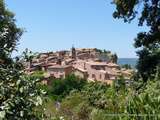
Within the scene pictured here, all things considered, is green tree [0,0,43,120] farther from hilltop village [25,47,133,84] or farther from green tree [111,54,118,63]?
green tree [111,54,118,63]

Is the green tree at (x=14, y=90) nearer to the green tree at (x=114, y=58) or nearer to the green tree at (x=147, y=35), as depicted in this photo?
the green tree at (x=147, y=35)

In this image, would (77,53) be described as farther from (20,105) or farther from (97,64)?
(20,105)

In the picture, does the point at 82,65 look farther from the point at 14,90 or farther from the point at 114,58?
the point at 14,90

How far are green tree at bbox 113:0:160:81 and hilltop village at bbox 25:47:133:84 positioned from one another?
5977 cm

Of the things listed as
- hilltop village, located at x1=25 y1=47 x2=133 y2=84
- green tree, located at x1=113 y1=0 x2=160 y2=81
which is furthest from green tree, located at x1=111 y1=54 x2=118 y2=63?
green tree, located at x1=113 y1=0 x2=160 y2=81

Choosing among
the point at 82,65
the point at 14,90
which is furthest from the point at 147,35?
the point at 82,65

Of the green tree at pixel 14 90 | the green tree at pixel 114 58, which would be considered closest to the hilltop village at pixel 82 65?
the green tree at pixel 114 58

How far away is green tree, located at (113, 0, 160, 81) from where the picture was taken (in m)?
26.1

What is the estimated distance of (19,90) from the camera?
4246 millimetres

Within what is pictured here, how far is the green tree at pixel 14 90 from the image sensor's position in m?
4.11

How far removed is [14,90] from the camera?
4.29 m

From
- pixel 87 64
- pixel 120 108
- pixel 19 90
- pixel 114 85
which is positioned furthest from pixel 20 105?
pixel 87 64

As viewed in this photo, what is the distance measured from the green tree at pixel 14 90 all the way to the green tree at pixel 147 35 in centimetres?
2139

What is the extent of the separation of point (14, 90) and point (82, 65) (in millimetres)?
105348
